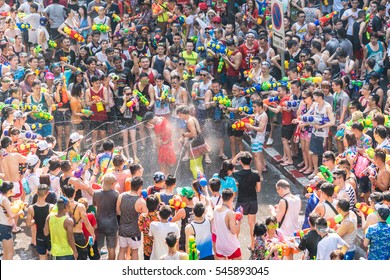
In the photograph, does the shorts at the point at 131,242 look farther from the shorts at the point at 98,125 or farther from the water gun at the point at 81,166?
the shorts at the point at 98,125

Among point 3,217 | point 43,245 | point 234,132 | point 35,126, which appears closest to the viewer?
point 43,245

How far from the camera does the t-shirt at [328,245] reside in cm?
1106

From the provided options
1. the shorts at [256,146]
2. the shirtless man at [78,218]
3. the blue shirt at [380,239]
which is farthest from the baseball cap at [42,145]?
the blue shirt at [380,239]

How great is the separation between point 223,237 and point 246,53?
A: 8.12 meters

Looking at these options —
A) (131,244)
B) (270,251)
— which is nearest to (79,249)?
(131,244)

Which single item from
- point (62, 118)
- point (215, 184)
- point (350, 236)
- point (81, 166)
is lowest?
point (350, 236)

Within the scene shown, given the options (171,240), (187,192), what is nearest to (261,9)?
(187,192)

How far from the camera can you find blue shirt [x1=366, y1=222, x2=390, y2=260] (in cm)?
1142

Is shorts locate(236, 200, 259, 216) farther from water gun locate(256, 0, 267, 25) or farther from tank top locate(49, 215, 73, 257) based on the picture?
water gun locate(256, 0, 267, 25)

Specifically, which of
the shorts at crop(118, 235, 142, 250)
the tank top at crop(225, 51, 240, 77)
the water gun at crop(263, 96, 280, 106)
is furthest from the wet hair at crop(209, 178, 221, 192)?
the tank top at crop(225, 51, 240, 77)

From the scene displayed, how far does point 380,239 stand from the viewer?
37.5ft

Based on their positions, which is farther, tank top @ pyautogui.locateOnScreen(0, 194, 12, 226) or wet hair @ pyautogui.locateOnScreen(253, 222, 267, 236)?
tank top @ pyautogui.locateOnScreen(0, 194, 12, 226)

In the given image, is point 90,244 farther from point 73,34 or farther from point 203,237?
point 73,34

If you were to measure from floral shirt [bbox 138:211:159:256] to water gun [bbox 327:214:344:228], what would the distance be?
2.34m
